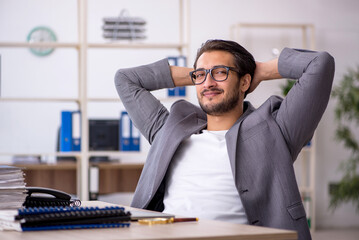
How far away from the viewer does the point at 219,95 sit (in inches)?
83.3

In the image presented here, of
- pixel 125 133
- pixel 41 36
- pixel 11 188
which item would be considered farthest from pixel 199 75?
pixel 41 36

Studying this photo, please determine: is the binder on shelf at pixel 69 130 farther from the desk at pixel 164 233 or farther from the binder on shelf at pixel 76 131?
the desk at pixel 164 233

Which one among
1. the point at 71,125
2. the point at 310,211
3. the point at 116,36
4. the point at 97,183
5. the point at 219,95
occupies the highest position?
the point at 116,36

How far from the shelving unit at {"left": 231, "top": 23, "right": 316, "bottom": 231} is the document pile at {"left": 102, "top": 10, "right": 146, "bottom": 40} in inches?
50.2

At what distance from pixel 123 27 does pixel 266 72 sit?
10.6 ft

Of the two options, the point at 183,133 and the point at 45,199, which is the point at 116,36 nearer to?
the point at 183,133

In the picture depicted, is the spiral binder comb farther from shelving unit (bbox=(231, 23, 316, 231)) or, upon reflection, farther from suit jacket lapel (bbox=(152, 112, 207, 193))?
shelving unit (bbox=(231, 23, 316, 231))

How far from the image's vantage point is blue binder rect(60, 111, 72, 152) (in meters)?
4.88

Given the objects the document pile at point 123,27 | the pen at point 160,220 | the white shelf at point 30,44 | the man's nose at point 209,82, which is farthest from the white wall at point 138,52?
the pen at point 160,220

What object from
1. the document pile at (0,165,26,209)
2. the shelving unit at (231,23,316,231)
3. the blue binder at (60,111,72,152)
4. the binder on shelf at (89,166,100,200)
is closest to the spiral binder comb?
the document pile at (0,165,26,209)

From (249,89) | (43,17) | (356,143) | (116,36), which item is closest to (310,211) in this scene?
(356,143)

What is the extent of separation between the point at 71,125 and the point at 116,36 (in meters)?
0.94

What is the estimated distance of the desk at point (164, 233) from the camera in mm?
1107

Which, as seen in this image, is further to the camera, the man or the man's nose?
the man's nose
